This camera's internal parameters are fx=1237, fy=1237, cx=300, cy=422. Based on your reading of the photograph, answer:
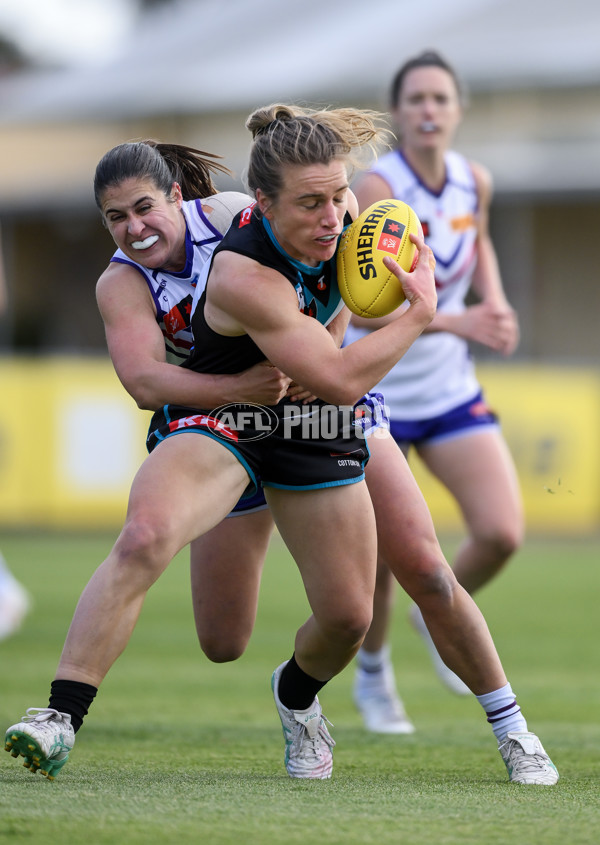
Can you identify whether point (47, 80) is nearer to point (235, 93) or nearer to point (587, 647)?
point (235, 93)

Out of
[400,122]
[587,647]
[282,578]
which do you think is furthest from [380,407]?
[282,578]

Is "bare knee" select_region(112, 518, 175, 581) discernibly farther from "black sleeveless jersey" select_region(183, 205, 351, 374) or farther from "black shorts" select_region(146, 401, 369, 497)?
"black sleeveless jersey" select_region(183, 205, 351, 374)

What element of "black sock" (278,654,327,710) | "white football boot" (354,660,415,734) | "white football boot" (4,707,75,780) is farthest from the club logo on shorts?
"white football boot" (354,660,415,734)

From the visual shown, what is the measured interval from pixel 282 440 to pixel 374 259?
611mm

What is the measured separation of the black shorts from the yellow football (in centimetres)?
37

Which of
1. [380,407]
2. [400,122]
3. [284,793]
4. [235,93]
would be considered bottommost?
[284,793]

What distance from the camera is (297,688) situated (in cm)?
408

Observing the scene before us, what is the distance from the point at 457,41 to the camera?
19.2 meters

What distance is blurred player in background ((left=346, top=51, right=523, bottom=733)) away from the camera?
5.28 meters

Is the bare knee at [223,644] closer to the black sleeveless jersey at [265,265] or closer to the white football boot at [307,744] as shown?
the white football boot at [307,744]

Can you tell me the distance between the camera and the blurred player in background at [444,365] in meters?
5.28

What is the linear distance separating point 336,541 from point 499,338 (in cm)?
179

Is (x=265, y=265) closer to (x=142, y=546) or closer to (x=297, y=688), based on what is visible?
(x=142, y=546)

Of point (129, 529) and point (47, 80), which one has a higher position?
point (47, 80)
